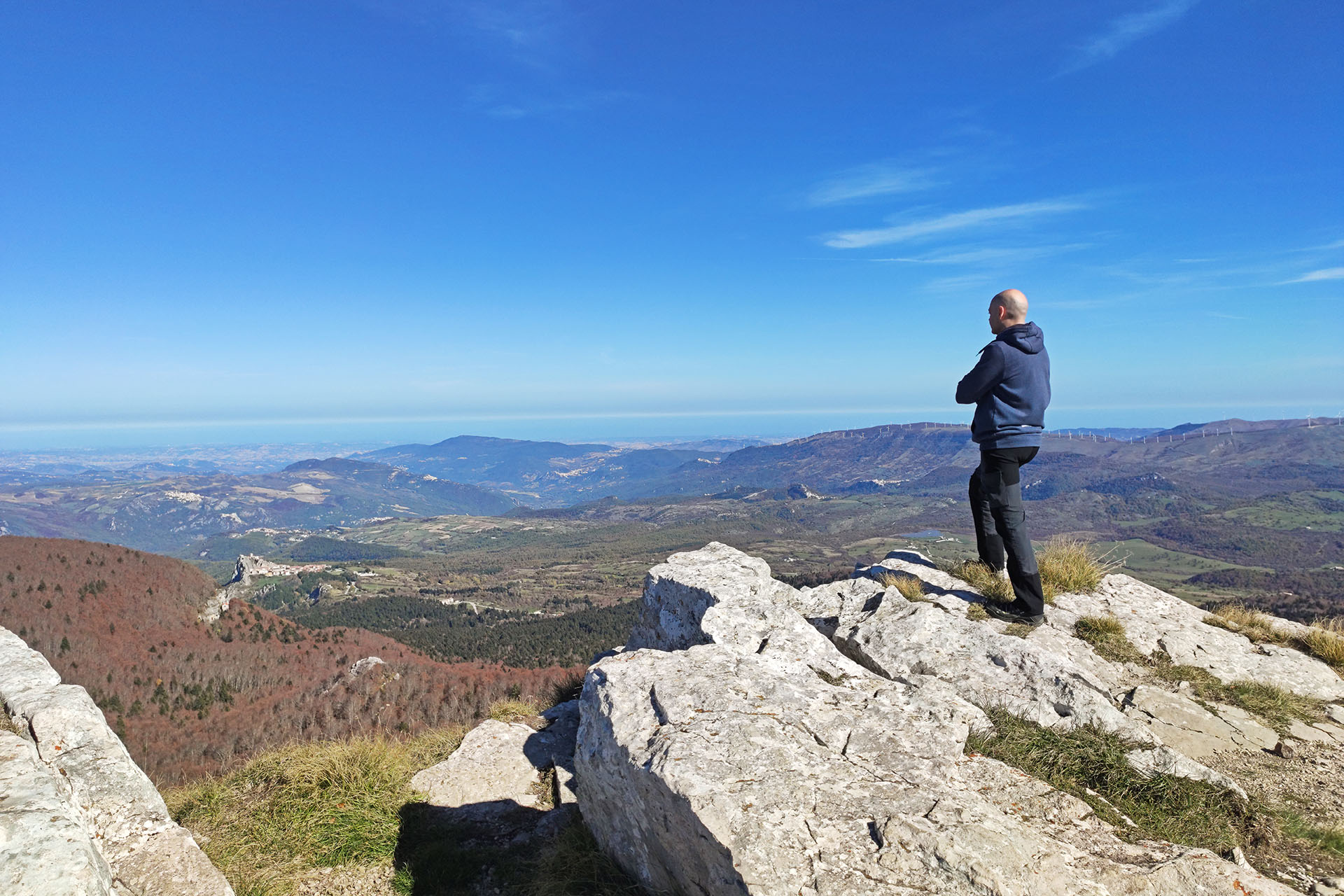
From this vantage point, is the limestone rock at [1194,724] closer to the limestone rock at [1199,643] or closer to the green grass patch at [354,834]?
the limestone rock at [1199,643]

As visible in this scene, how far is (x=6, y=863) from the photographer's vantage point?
3473 mm

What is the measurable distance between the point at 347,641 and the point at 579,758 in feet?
254

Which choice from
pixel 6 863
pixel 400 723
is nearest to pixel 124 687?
A: pixel 400 723

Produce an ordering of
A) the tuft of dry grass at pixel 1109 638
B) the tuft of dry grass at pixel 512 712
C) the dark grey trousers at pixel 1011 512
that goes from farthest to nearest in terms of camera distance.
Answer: the tuft of dry grass at pixel 512 712 → the tuft of dry grass at pixel 1109 638 → the dark grey trousers at pixel 1011 512

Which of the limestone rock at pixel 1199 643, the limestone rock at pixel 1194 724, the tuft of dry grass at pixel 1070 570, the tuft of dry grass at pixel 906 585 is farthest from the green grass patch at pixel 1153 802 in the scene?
the tuft of dry grass at pixel 1070 570

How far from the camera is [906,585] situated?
1002 cm

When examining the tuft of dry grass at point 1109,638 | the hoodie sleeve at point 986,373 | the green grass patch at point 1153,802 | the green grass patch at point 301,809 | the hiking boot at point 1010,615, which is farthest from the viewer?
the hiking boot at point 1010,615

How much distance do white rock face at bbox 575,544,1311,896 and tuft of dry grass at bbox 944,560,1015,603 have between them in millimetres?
2390

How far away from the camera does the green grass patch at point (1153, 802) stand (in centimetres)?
433

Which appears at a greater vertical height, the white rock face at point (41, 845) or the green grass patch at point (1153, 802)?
the white rock face at point (41, 845)

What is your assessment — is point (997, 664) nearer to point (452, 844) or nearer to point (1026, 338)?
point (1026, 338)

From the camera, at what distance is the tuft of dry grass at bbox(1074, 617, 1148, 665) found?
8414mm

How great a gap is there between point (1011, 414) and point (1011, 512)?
4.79 feet

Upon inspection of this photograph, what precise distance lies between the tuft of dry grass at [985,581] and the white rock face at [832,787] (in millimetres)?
2390
